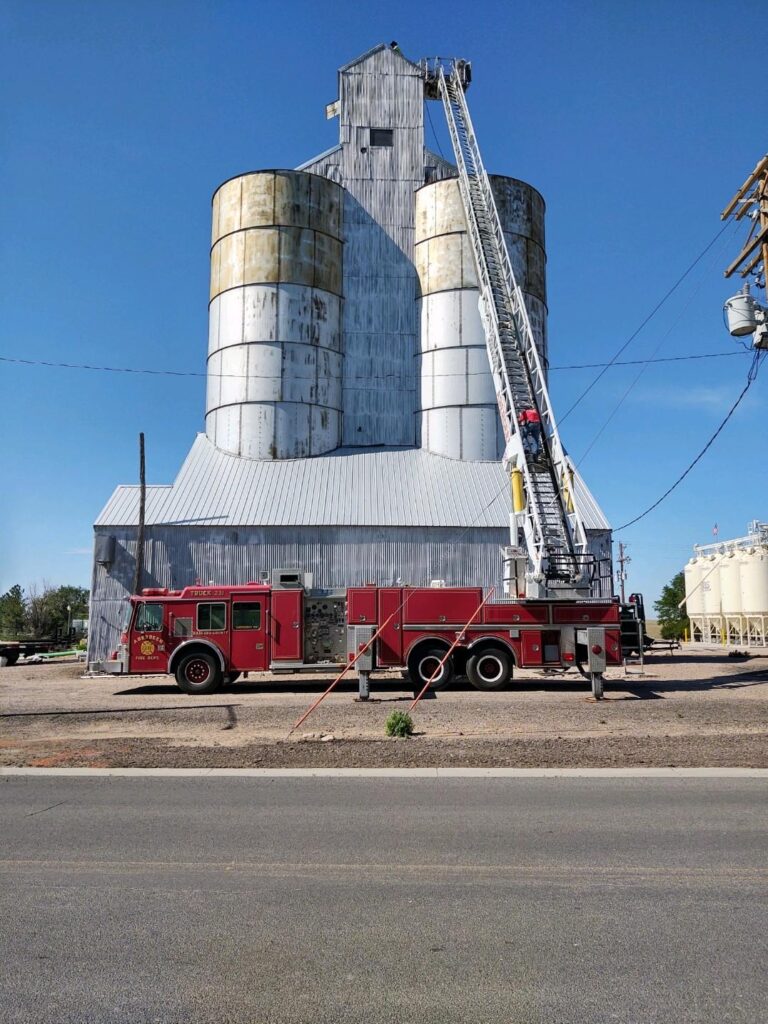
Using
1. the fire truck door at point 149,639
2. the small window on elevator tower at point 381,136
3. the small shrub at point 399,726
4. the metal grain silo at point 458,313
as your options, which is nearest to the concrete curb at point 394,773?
the small shrub at point 399,726

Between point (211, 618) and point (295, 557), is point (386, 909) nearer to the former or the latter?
point (211, 618)

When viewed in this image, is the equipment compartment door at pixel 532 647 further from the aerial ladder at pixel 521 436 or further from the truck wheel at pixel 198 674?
the truck wheel at pixel 198 674

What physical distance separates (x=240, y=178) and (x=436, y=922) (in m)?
38.7

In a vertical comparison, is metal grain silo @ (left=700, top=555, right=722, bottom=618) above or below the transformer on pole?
below

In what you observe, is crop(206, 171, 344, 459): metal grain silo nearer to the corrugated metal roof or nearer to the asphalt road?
the corrugated metal roof

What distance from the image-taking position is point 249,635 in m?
21.3

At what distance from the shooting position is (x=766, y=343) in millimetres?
20391

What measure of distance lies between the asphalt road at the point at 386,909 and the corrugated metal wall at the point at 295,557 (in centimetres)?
2218

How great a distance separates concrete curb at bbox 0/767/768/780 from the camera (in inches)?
398

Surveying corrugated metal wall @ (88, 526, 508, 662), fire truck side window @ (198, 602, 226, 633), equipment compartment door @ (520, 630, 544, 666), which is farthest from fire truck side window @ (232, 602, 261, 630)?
corrugated metal wall @ (88, 526, 508, 662)

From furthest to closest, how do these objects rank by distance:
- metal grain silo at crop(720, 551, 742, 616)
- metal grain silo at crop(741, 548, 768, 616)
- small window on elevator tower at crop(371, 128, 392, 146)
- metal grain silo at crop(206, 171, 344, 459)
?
metal grain silo at crop(720, 551, 742, 616)
metal grain silo at crop(741, 548, 768, 616)
small window on elevator tower at crop(371, 128, 392, 146)
metal grain silo at crop(206, 171, 344, 459)

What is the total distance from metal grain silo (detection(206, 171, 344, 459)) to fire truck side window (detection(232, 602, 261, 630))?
15449 mm

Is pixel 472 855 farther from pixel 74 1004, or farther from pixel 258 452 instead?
pixel 258 452

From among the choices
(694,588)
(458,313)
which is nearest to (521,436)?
(458,313)
